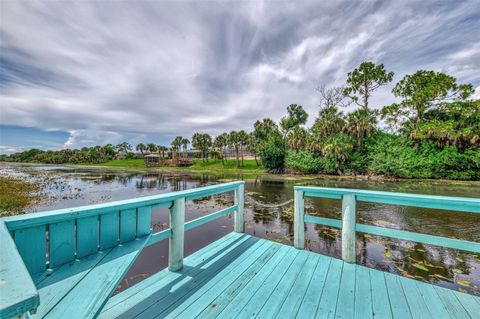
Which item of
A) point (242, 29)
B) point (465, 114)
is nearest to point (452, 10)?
point (242, 29)

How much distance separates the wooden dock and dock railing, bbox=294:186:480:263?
0.01 metres

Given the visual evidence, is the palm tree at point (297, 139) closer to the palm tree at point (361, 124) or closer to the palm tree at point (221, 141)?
the palm tree at point (361, 124)

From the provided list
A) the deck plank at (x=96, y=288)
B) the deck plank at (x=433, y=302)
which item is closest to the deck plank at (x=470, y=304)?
the deck plank at (x=433, y=302)

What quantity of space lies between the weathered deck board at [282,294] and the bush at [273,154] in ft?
A: 101

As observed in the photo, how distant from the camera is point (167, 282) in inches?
99.2

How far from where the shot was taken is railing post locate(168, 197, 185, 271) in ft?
9.12

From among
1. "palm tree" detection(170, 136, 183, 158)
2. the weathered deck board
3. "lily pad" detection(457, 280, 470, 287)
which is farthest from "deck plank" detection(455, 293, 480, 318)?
"palm tree" detection(170, 136, 183, 158)

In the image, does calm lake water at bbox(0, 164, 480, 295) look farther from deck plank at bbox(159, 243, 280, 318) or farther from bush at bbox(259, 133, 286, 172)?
bush at bbox(259, 133, 286, 172)

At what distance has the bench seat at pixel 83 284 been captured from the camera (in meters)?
1.16

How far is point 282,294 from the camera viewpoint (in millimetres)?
2336

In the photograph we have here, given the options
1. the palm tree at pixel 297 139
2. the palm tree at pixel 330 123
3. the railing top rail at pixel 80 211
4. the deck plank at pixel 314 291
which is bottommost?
the deck plank at pixel 314 291

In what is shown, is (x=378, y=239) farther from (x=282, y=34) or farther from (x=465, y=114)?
(x=465, y=114)

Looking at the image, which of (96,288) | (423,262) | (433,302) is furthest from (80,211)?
(423,262)

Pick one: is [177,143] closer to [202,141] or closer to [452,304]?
[202,141]
